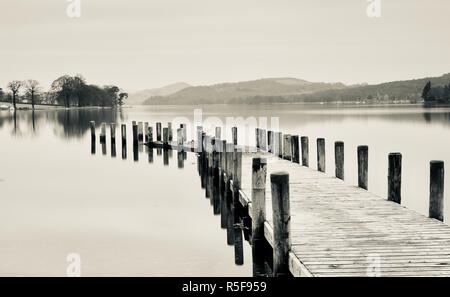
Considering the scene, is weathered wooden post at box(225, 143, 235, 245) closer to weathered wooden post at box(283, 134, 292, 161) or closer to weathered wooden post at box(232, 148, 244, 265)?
weathered wooden post at box(232, 148, 244, 265)

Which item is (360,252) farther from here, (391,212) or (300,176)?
(300,176)

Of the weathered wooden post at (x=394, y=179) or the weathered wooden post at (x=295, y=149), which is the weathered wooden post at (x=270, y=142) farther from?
the weathered wooden post at (x=394, y=179)

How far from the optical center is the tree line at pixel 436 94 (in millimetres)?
151250

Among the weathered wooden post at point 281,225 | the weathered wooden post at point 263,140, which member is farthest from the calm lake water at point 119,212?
the weathered wooden post at point 263,140

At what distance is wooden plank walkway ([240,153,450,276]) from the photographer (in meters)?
7.62

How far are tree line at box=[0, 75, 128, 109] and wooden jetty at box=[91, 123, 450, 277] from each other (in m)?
139

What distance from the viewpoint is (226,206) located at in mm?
17734

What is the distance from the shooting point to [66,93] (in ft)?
498

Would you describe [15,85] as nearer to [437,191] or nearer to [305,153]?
[305,153]

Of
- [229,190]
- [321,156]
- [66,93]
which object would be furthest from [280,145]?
[66,93]

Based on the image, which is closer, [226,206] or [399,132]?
[226,206]
